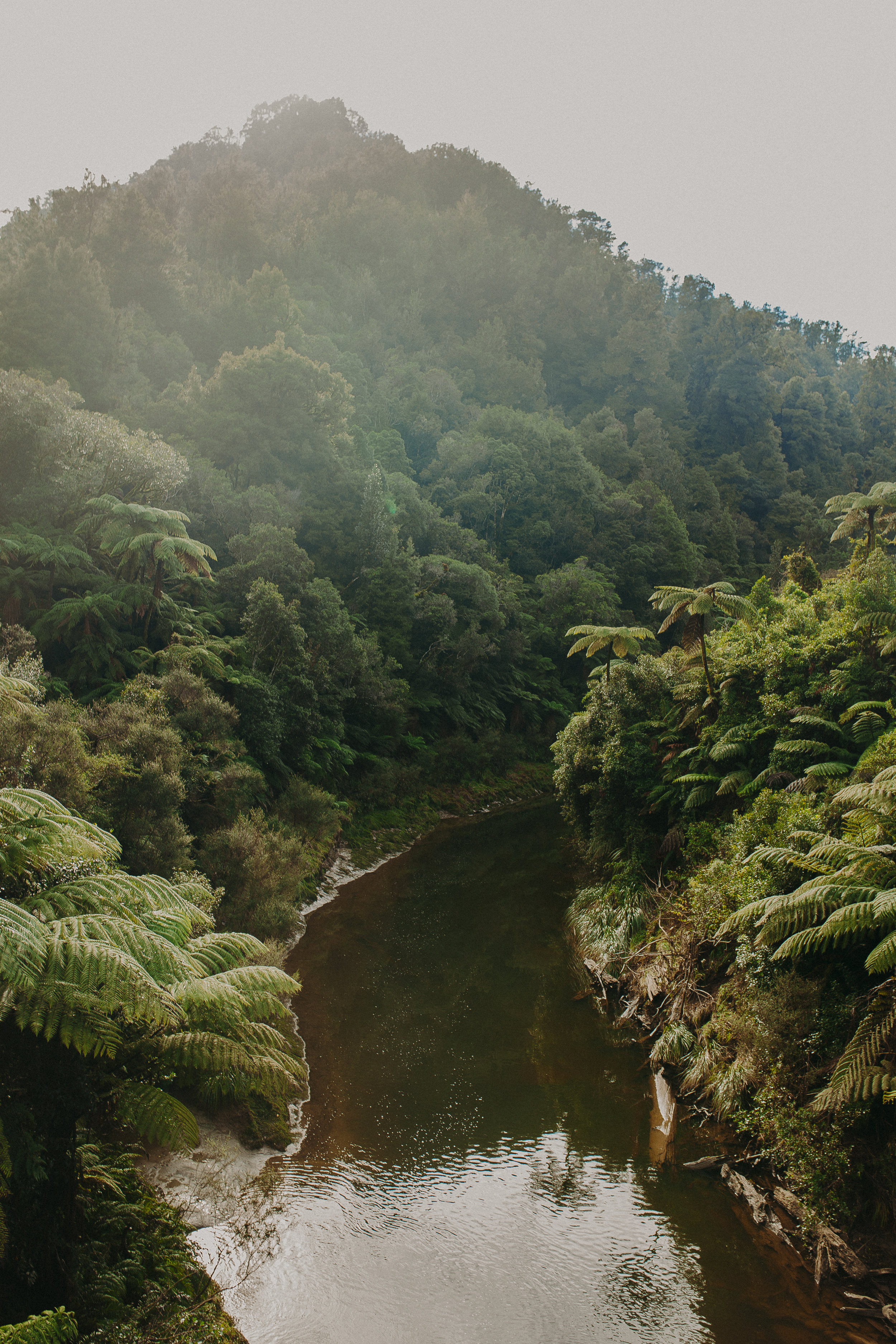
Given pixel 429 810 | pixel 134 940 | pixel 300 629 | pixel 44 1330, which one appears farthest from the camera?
pixel 429 810

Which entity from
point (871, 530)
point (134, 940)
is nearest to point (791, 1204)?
point (134, 940)

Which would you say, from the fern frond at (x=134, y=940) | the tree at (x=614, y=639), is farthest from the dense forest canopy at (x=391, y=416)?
the fern frond at (x=134, y=940)

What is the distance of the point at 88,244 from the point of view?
3378 centimetres

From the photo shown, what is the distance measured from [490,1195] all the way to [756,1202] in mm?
2495

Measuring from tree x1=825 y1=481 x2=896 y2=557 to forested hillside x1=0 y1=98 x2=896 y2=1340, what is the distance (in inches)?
60.9

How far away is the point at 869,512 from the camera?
58.2ft

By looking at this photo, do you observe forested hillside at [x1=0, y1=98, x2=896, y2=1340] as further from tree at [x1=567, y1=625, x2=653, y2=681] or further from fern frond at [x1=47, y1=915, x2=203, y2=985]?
tree at [x1=567, y1=625, x2=653, y2=681]

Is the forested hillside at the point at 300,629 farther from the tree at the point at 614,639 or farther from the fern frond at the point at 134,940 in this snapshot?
the tree at the point at 614,639

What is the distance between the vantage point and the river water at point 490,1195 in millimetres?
5875

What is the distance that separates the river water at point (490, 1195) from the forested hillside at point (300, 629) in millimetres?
889

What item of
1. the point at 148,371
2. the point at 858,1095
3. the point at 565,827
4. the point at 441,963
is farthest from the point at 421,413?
the point at 858,1095

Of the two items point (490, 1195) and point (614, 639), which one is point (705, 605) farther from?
point (490, 1195)

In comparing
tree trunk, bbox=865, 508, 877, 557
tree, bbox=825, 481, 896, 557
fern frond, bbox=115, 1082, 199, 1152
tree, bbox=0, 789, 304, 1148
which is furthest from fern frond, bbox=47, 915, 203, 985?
tree trunk, bbox=865, 508, 877, 557

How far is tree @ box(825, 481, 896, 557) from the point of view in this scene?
16.8 metres
